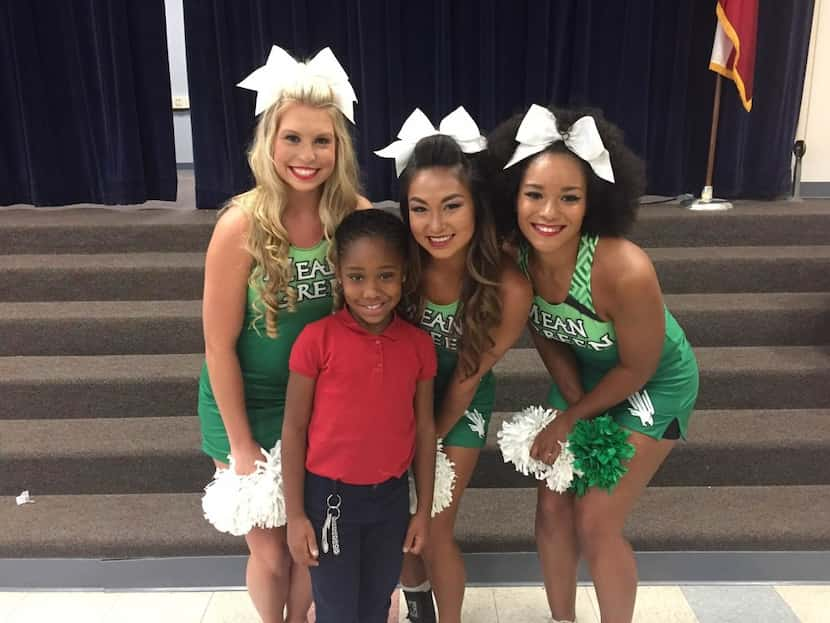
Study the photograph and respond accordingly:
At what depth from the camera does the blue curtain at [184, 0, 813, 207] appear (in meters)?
3.69

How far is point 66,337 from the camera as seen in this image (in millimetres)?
2693

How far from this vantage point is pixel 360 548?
1.32 meters

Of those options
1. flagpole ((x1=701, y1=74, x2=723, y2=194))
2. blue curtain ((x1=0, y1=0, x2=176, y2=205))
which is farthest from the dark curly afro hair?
blue curtain ((x1=0, y1=0, x2=176, y2=205))

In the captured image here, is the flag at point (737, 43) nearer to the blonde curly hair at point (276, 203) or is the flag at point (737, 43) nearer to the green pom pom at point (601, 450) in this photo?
the green pom pom at point (601, 450)

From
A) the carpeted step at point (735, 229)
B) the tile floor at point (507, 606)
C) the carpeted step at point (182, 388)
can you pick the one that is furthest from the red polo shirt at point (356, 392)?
the carpeted step at point (735, 229)

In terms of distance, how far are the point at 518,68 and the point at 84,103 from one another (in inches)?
105

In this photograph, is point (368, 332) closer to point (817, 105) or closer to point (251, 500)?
point (251, 500)

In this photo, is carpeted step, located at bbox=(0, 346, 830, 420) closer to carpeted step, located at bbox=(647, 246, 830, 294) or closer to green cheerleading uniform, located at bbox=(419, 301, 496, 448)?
carpeted step, located at bbox=(647, 246, 830, 294)

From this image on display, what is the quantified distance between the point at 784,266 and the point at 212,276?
2.66 metres

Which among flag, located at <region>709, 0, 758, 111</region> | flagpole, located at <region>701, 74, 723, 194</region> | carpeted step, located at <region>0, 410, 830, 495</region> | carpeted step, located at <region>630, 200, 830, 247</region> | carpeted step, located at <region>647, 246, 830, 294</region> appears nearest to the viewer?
carpeted step, located at <region>0, 410, 830, 495</region>

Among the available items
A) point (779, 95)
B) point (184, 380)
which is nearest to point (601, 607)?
point (184, 380)

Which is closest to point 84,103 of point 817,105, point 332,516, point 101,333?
point 101,333

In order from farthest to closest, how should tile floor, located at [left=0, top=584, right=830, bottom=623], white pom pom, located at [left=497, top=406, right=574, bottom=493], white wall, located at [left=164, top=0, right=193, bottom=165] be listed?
1. white wall, located at [left=164, top=0, right=193, bottom=165]
2. tile floor, located at [left=0, top=584, right=830, bottom=623]
3. white pom pom, located at [left=497, top=406, right=574, bottom=493]

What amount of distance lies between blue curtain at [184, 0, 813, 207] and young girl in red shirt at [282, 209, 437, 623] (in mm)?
2790
